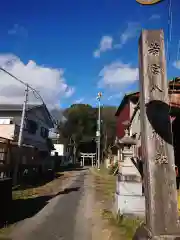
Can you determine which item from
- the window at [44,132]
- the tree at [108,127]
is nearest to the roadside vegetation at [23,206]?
the window at [44,132]

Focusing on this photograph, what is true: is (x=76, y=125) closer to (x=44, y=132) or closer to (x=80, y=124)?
(x=80, y=124)

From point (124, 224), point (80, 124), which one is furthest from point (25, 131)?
point (80, 124)

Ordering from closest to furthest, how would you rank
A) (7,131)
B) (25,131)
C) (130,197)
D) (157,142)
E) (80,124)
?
(157,142), (130,197), (7,131), (25,131), (80,124)

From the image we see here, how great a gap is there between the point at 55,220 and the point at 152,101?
243 inches

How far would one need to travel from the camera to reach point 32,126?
3025cm

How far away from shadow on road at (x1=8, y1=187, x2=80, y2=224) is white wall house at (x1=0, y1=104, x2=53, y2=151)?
454 inches

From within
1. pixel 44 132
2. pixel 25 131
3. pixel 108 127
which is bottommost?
pixel 25 131

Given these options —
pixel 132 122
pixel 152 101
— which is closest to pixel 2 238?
pixel 152 101

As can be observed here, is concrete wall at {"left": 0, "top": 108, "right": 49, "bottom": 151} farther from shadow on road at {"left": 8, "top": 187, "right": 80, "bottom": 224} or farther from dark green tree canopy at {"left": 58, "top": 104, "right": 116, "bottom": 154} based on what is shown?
dark green tree canopy at {"left": 58, "top": 104, "right": 116, "bottom": 154}

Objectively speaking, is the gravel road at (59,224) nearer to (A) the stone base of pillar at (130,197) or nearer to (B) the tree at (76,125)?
(A) the stone base of pillar at (130,197)

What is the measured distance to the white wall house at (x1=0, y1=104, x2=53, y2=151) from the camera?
2369cm

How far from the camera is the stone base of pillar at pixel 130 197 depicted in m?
8.83

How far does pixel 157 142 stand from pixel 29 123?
2586 cm

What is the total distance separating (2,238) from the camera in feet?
23.2
